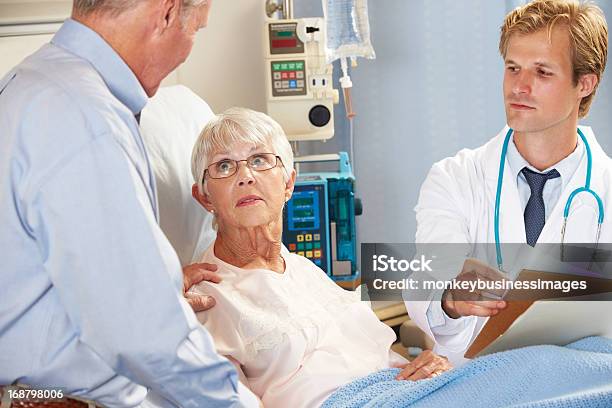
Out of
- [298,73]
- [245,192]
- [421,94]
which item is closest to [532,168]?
[245,192]

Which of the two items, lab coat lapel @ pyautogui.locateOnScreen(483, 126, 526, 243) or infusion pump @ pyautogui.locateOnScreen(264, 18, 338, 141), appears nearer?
lab coat lapel @ pyautogui.locateOnScreen(483, 126, 526, 243)

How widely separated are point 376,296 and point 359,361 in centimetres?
132

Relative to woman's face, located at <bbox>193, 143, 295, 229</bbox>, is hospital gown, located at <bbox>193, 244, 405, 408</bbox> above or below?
below

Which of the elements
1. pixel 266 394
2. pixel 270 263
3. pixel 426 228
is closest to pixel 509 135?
pixel 426 228

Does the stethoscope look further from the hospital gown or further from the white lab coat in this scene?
the hospital gown

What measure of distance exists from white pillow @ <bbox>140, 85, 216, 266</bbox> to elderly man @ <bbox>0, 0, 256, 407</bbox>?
782 mm

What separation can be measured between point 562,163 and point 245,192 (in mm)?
790

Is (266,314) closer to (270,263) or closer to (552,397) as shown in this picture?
(270,263)

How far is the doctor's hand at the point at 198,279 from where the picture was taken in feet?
6.62

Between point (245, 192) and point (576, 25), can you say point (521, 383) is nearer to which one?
point (245, 192)

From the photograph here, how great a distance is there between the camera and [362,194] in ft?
12.2

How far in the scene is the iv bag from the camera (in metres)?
3.13

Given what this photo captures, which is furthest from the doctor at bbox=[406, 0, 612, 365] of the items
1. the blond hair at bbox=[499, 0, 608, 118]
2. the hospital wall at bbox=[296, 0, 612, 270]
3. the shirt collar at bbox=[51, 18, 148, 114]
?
the hospital wall at bbox=[296, 0, 612, 270]

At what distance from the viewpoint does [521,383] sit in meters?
1.71
